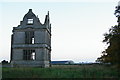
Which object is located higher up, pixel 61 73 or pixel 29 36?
pixel 29 36

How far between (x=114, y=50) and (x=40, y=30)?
82.9 feet

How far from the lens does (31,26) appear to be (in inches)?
1673

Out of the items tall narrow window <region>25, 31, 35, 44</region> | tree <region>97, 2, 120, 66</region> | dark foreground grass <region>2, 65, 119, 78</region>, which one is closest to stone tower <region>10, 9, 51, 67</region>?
tall narrow window <region>25, 31, 35, 44</region>

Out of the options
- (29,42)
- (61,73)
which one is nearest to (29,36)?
(29,42)

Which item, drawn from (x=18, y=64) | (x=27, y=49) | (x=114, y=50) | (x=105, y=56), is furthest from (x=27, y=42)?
(x=114, y=50)

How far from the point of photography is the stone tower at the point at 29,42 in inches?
1651

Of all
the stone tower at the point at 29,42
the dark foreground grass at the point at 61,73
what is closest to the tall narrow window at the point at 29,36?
the stone tower at the point at 29,42

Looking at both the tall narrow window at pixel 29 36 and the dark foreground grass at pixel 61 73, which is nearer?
the dark foreground grass at pixel 61 73

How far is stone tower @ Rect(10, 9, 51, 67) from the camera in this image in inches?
1651

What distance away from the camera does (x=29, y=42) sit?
1668 inches

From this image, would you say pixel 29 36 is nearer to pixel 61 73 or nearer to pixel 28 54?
pixel 28 54

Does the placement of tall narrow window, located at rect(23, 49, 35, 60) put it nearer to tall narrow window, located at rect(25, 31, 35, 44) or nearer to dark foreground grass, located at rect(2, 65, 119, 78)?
tall narrow window, located at rect(25, 31, 35, 44)

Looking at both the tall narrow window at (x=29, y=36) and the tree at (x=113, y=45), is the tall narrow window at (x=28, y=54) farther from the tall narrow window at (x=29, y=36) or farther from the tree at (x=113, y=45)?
the tree at (x=113, y=45)

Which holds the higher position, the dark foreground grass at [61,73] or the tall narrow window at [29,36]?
the tall narrow window at [29,36]
